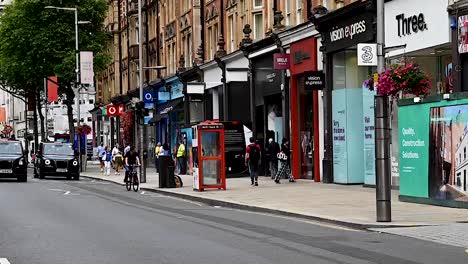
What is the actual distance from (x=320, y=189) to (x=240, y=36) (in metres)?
15.5

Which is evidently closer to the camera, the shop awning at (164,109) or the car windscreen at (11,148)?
the car windscreen at (11,148)

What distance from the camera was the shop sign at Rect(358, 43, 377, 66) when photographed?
1666cm

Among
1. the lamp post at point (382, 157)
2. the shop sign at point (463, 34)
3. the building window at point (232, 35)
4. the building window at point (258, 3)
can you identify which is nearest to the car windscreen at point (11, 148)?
the building window at point (232, 35)

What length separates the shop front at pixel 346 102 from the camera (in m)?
→ 27.4

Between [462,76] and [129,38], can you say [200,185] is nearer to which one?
[462,76]

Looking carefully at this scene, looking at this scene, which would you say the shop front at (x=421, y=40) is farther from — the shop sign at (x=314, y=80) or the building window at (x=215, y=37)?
the building window at (x=215, y=37)

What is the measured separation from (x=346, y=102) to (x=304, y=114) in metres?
4.45

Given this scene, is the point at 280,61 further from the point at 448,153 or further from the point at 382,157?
the point at 382,157

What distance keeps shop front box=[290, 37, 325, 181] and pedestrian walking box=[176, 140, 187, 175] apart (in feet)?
35.5

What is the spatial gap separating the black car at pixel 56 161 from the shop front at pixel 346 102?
17.9 m

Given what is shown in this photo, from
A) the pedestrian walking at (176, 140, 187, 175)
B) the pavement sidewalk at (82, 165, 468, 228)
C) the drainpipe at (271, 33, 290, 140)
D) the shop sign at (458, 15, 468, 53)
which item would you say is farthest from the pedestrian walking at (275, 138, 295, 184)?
the shop sign at (458, 15, 468, 53)

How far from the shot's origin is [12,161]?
38594 millimetres

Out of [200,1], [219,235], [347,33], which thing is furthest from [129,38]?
[219,235]

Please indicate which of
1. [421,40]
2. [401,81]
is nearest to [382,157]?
[401,81]
